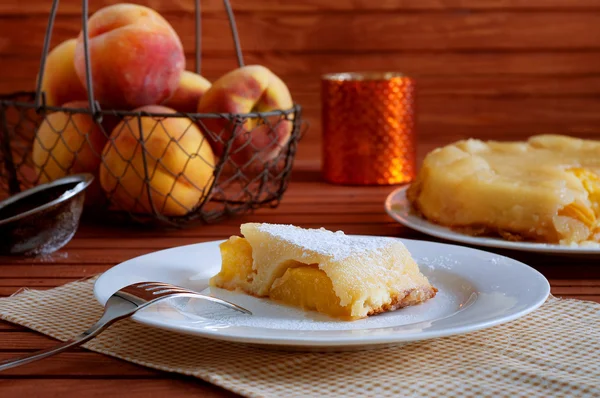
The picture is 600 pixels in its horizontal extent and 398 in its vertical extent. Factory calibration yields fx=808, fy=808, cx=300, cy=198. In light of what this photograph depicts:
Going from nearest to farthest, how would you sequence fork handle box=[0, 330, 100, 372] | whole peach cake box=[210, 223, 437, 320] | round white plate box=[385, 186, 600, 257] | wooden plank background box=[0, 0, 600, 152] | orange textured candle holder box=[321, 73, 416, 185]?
fork handle box=[0, 330, 100, 372], whole peach cake box=[210, 223, 437, 320], round white plate box=[385, 186, 600, 257], orange textured candle holder box=[321, 73, 416, 185], wooden plank background box=[0, 0, 600, 152]

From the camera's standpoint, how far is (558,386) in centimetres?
65

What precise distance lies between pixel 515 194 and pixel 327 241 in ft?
1.19

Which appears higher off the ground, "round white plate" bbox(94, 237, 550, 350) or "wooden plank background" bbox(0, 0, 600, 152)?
"wooden plank background" bbox(0, 0, 600, 152)

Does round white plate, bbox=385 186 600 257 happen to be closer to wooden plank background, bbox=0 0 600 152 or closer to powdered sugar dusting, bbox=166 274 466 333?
powdered sugar dusting, bbox=166 274 466 333

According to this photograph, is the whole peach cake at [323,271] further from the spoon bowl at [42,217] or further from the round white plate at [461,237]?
the spoon bowl at [42,217]

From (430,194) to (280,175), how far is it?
262mm

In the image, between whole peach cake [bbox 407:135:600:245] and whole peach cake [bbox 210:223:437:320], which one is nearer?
whole peach cake [bbox 210:223:437:320]

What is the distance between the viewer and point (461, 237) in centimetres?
106

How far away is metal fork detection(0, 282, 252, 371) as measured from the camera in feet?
2.12

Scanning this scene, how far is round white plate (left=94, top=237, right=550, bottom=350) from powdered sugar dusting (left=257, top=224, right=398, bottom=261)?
2.5 inches

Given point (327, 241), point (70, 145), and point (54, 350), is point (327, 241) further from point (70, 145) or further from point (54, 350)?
point (70, 145)

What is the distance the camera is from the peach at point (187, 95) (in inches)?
52.4

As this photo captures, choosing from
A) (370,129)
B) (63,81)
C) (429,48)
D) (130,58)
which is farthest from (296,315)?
(429,48)

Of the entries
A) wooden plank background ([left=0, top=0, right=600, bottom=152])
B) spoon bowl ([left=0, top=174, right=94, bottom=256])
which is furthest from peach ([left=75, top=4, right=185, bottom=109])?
wooden plank background ([left=0, top=0, right=600, bottom=152])
